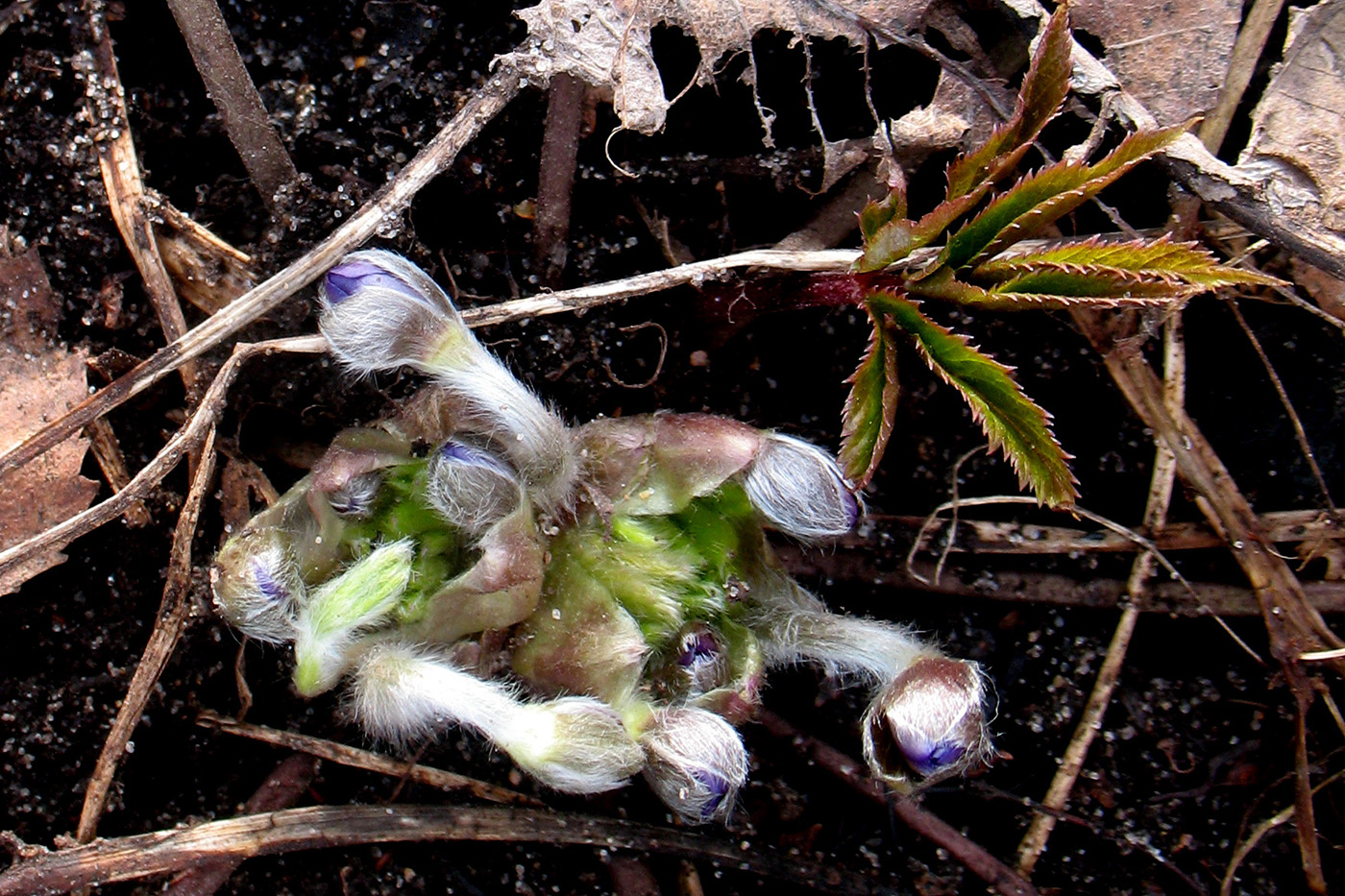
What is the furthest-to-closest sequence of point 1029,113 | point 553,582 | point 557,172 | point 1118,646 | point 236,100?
point 1118,646
point 557,172
point 236,100
point 553,582
point 1029,113

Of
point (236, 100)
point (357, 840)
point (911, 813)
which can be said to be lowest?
point (911, 813)

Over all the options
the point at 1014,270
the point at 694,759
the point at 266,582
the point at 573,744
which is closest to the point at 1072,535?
the point at 1014,270

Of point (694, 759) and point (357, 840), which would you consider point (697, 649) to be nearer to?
point (694, 759)

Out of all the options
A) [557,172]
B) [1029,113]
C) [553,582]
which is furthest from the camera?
[557,172]

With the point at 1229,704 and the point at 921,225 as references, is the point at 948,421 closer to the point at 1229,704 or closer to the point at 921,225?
the point at 921,225

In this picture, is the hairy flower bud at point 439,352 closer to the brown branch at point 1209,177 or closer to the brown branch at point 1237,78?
the brown branch at point 1209,177

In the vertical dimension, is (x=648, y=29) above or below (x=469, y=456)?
above

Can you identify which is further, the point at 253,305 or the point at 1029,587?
the point at 1029,587
